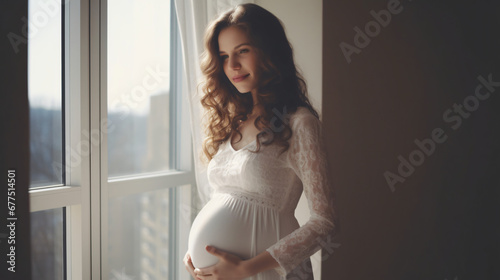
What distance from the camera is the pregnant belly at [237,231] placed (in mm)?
1022

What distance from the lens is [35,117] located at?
1.25m

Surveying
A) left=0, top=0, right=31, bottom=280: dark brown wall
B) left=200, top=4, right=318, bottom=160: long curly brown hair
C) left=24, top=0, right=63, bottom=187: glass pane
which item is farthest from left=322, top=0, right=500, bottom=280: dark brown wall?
left=0, top=0, right=31, bottom=280: dark brown wall

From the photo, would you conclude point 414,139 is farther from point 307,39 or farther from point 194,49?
point 194,49

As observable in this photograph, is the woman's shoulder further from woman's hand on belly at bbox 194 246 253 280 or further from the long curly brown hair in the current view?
woman's hand on belly at bbox 194 246 253 280

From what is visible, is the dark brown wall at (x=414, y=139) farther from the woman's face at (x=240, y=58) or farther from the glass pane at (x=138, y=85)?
the glass pane at (x=138, y=85)

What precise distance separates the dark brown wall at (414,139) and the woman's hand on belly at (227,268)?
35.7 inches

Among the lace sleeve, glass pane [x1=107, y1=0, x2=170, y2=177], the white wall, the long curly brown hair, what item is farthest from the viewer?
the white wall

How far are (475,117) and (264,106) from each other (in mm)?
1050

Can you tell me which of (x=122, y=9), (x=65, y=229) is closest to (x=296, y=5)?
(x=122, y=9)

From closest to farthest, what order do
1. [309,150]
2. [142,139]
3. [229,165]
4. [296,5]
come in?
1. [309,150]
2. [229,165]
3. [142,139]
4. [296,5]

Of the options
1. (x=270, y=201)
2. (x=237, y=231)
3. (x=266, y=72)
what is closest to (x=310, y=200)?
(x=270, y=201)

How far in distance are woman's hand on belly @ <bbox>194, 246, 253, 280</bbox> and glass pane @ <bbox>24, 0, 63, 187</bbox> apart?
0.71 metres

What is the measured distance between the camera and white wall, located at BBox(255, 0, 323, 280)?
1777mm

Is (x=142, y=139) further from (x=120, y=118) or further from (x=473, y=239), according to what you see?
(x=473, y=239)
